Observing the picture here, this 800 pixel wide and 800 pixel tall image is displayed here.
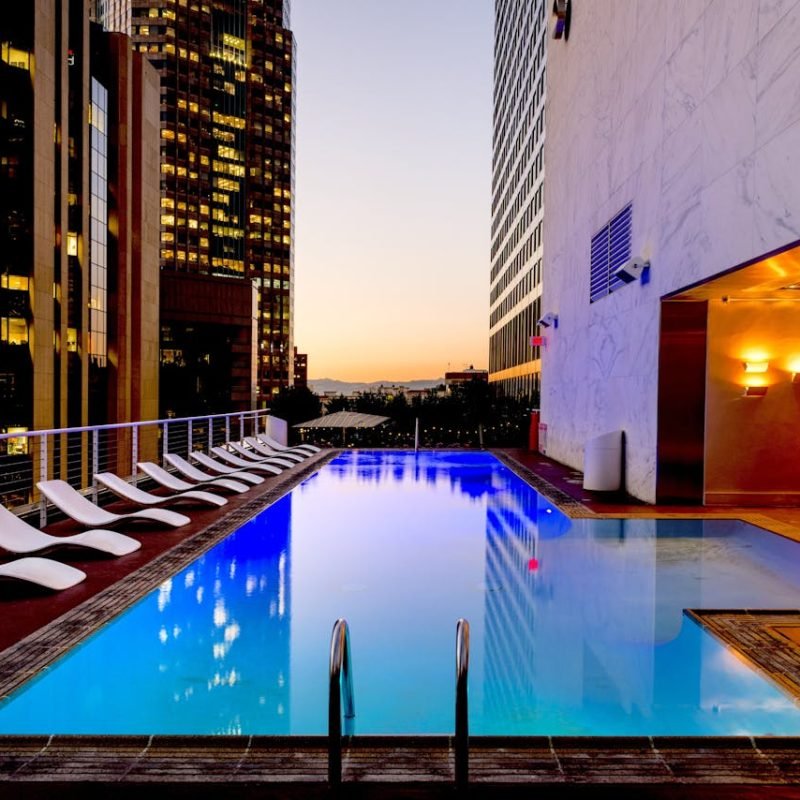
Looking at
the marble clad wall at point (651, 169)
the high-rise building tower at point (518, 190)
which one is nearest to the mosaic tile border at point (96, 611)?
the marble clad wall at point (651, 169)

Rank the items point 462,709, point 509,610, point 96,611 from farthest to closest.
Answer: point 509,610, point 96,611, point 462,709

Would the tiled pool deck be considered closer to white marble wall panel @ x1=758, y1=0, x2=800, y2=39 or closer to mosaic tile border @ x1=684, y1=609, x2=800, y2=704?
mosaic tile border @ x1=684, y1=609, x2=800, y2=704

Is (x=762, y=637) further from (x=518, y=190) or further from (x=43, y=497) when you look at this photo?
(x=518, y=190)

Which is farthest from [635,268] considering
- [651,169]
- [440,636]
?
[440,636]

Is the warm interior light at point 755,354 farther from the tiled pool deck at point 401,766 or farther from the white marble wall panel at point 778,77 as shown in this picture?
the tiled pool deck at point 401,766

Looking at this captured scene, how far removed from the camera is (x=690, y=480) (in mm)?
8906

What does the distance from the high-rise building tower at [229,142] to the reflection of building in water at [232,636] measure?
8609cm

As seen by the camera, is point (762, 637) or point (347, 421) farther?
point (347, 421)

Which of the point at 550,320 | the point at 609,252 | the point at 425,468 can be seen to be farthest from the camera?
the point at 550,320

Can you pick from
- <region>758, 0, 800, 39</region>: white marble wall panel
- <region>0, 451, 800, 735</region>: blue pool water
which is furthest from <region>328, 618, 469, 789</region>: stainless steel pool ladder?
<region>758, 0, 800, 39</region>: white marble wall panel

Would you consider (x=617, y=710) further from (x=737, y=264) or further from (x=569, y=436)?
(x=569, y=436)

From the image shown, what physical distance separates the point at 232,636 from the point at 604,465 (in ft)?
23.3

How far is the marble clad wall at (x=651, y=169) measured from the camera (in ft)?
19.5

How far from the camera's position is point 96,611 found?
173 inches
